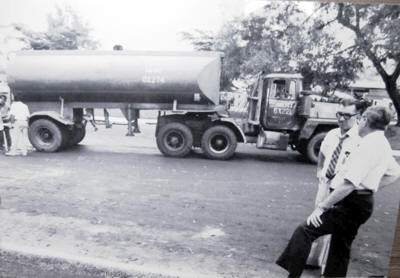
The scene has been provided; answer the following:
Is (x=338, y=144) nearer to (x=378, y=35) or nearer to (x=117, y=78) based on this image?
(x=378, y=35)

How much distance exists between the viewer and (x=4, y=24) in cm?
276

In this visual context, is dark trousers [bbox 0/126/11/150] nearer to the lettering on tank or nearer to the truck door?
the lettering on tank

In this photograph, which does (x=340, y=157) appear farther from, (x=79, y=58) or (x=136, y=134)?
(x=79, y=58)

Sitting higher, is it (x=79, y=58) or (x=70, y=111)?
(x=79, y=58)

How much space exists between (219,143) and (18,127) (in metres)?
2.91

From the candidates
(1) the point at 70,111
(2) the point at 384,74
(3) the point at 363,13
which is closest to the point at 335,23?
(3) the point at 363,13

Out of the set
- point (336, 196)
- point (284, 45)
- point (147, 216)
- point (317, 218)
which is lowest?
point (147, 216)

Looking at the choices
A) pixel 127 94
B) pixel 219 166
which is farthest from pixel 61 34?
pixel 219 166

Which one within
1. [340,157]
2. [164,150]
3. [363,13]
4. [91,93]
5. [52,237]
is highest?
[363,13]

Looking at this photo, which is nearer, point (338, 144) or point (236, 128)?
point (338, 144)

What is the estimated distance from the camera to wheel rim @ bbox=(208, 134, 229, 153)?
5.34 metres

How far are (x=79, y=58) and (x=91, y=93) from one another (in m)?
1.02

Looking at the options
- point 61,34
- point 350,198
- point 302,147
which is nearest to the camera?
point 350,198

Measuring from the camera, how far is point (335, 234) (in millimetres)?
2518
